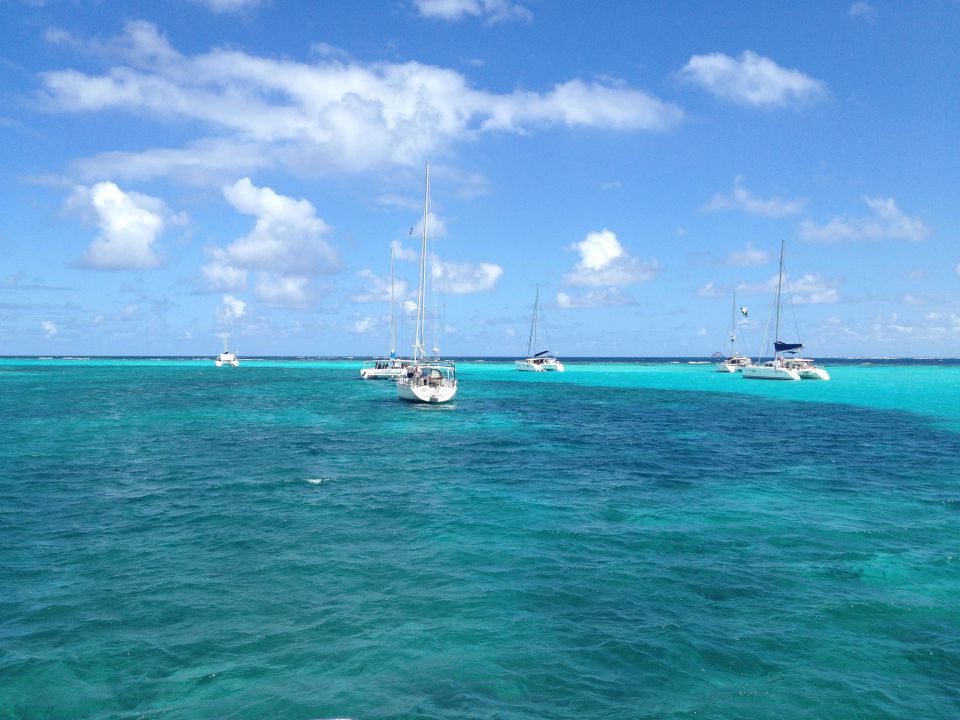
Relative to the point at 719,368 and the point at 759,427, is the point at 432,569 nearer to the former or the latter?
the point at 759,427

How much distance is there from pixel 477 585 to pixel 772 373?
4632 inches

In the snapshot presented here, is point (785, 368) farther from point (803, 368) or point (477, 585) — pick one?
point (477, 585)

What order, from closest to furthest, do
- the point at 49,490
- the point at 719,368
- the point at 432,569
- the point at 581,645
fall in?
the point at 581,645 < the point at 432,569 < the point at 49,490 < the point at 719,368

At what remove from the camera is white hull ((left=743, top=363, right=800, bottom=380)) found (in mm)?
115188

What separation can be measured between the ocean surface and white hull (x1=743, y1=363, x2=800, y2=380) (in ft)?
285

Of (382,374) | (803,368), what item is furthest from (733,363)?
(382,374)

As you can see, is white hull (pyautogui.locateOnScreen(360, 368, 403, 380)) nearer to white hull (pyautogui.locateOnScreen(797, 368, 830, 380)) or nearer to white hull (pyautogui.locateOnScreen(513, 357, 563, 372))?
white hull (pyautogui.locateOnScreen(513, 357, 563, 372))

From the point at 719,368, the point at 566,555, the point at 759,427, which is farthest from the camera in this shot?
the point at 719,368

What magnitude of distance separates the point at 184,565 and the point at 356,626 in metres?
6.67

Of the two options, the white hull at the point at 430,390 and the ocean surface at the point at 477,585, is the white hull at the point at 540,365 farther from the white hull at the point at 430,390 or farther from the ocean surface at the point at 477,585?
the ocean surface at the point at 477,585

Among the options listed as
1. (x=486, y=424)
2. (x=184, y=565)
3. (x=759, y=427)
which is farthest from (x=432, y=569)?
(x=759, y=427)

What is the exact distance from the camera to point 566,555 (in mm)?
17703

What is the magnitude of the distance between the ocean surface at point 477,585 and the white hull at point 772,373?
285 feet

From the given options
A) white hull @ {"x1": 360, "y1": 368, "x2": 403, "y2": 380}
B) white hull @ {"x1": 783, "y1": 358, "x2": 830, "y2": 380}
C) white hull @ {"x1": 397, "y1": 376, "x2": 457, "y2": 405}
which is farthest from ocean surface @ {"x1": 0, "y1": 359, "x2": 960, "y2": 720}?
white hull @ {"x1": 783, "y1": 358, "x2": 830, "y2": 380}
